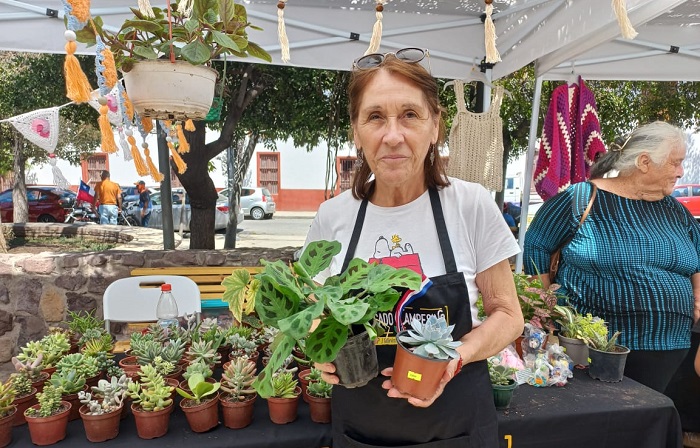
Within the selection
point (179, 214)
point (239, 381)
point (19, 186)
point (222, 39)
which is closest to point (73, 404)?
point (239, 381)

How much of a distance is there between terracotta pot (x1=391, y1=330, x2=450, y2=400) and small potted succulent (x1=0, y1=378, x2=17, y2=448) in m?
1.19

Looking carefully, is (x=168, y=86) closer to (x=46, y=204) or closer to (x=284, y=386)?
(x=284, y=386)

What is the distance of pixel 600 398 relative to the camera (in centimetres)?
167

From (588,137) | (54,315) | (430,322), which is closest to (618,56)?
(588,137)

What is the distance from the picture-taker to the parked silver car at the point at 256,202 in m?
18.5

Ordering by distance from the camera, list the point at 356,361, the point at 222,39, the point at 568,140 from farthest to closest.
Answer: the point at 568,140 < the point at 222,39 < the point at 356,361

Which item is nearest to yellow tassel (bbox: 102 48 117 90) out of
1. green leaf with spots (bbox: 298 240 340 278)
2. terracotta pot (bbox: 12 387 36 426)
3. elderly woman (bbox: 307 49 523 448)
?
elderly woman (bbox: 307 49 523 448)

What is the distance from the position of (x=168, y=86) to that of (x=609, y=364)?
2004 mm

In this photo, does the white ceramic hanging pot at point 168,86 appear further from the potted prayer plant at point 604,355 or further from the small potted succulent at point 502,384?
the potted prayer plant at point 604,355

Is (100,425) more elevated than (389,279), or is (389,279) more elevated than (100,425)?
(389,279)

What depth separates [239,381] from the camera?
1.50 meters

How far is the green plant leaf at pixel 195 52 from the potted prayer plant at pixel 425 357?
3.92ft

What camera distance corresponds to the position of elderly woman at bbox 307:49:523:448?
1083mm

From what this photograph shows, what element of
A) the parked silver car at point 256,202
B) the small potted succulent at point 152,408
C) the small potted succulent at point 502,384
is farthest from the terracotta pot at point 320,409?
the parked silver car at point 256,202
